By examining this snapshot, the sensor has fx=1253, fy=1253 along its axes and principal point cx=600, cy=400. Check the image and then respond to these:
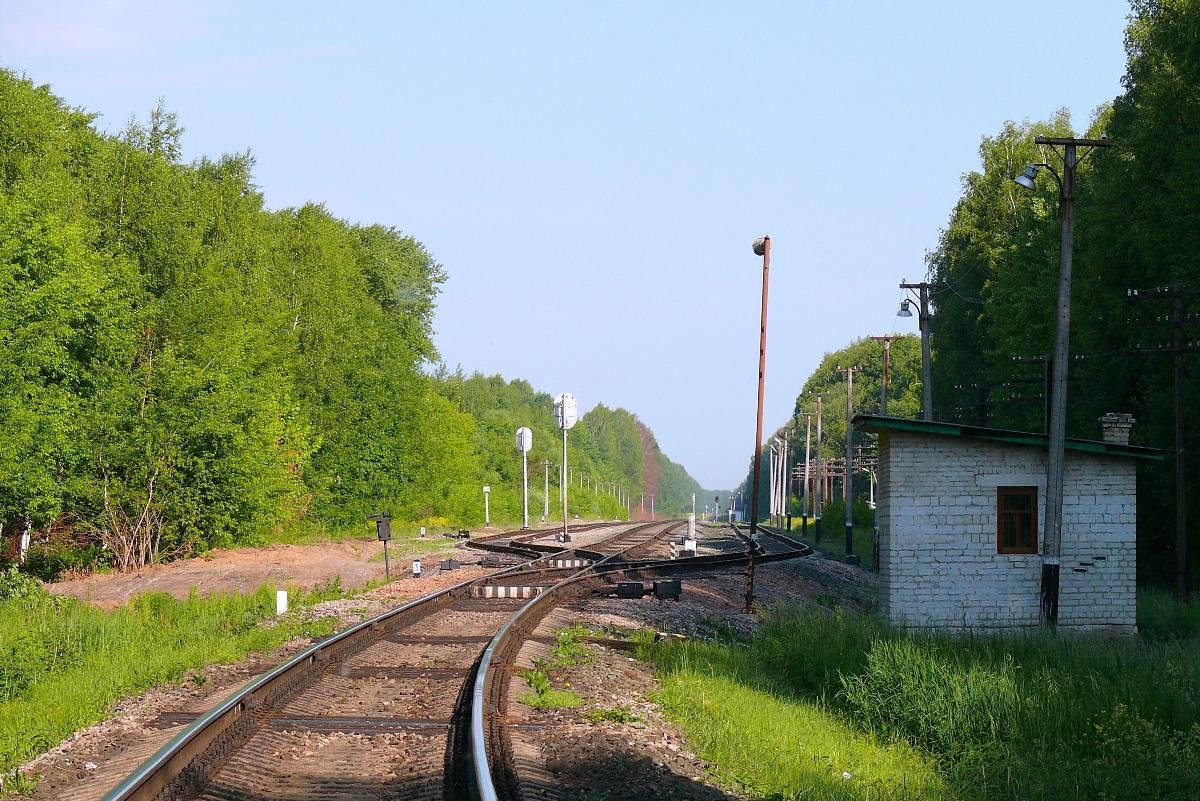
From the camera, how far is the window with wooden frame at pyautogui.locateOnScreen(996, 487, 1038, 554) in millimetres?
22531

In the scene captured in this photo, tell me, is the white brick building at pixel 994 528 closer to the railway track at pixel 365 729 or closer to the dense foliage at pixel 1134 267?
the dense foliage at pixel 1134 267

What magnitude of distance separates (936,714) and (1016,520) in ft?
35.6

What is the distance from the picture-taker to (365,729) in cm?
1045

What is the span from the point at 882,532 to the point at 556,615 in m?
6.72

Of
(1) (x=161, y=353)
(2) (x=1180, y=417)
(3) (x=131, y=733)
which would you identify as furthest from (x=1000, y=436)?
(1) (x=161, y=353)

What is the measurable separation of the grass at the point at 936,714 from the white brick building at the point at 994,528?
483 centimetres

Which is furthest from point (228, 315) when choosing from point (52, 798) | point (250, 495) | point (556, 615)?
point (52, 798)

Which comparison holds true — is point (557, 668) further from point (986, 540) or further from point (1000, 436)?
point (1000, 436)

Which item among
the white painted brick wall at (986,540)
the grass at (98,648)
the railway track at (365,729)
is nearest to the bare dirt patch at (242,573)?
the grass at (98,648)

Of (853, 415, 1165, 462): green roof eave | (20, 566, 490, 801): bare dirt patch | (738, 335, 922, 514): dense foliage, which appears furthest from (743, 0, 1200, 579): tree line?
(738, 335, 922, 514): dense foliage

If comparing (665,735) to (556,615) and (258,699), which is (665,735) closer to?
(258,699)

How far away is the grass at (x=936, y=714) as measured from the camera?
10312 mm

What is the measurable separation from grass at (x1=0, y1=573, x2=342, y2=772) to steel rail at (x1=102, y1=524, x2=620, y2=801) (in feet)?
3.77

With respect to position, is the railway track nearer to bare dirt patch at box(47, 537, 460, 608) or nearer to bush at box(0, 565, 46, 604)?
bush at box(0, 565, 46, 604)
